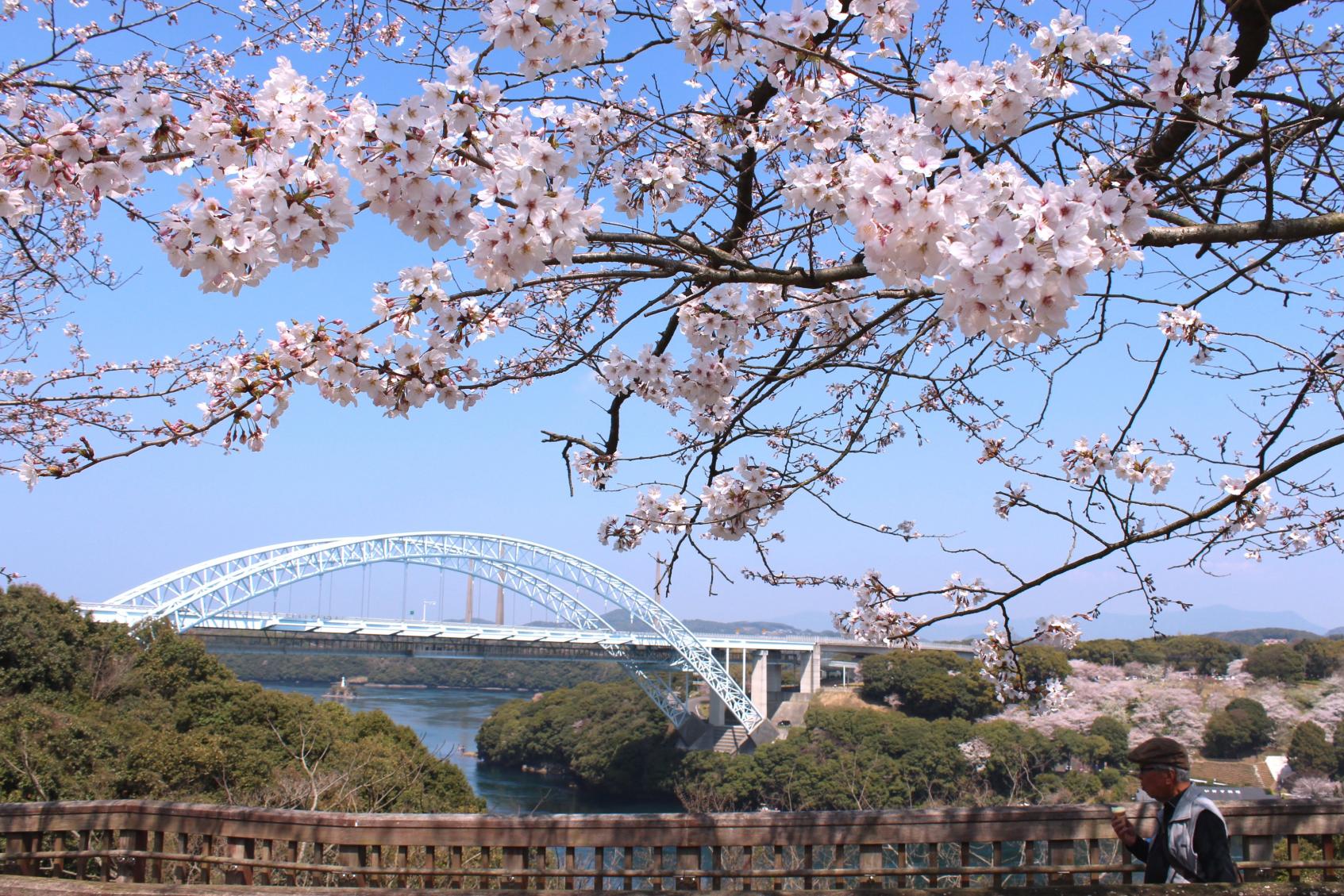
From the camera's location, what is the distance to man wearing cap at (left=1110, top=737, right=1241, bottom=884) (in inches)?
65.9

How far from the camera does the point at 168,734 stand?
11047mm

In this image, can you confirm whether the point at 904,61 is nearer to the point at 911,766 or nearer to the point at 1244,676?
the point at 911,766

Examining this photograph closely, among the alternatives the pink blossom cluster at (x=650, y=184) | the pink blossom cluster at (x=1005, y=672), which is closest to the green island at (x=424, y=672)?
the pink blossom cluster at (x=1005, y=672)

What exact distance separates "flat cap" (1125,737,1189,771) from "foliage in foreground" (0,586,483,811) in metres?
6.81

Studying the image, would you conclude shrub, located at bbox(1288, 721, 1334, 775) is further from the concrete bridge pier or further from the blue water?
the blue water

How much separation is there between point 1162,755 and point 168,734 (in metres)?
11.7

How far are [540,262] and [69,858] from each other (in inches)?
80.6

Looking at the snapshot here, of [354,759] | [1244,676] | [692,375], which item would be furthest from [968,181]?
[1244,676]

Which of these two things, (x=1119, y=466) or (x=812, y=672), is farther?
(x=812, y=672)

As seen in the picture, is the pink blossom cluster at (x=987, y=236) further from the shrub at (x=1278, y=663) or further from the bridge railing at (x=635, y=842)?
the shrub at (x=1278, y=663)

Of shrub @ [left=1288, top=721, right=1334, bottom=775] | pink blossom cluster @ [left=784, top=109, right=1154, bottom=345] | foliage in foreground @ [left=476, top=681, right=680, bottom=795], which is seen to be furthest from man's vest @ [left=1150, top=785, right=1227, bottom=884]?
foliage in foreground @ [left=476, top=681, right=680, bottom=795]

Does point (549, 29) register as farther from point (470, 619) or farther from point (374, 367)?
point (470, 619)

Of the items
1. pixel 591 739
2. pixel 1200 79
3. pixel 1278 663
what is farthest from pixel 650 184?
pixel 1278 663

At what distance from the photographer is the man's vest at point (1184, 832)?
1.70 metres
